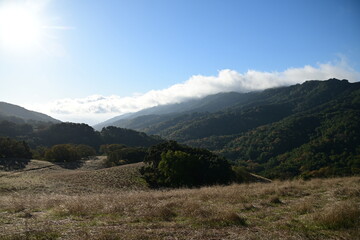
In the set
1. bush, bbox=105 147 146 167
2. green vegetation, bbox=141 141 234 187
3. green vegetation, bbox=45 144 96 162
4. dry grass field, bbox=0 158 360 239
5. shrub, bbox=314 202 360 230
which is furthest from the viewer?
green vegetation, bbox=45 144 96 162

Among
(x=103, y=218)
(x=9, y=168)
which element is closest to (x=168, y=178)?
(x=103, y=218)

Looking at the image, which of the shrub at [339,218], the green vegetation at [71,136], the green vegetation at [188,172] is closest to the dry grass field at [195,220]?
the shrub at [339,218]

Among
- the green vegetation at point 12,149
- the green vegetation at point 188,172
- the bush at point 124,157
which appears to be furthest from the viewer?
the bush at point 124,157

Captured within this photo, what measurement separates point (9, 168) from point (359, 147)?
453 ft

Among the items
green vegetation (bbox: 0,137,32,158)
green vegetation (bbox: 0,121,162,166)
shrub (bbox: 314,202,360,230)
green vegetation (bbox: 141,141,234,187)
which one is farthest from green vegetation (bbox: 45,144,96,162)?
shrub (bbox: 314,202,360,230)

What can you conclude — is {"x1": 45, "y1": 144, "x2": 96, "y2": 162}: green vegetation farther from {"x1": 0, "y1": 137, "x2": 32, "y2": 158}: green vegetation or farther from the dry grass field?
the dry grass field

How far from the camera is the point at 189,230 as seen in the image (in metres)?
8.55

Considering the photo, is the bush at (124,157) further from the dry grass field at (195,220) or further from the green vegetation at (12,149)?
the dry grass field at (195,220)

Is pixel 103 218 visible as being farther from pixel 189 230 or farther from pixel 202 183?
pixel 202 183

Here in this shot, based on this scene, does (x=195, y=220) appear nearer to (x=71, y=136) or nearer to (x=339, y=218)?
(x=339, y=218)

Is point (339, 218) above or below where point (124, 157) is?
above

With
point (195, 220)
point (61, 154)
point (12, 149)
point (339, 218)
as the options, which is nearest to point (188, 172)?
point (195, 220)

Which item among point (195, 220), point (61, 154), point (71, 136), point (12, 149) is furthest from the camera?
point (71, 136)

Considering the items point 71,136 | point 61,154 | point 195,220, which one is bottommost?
point 195,220
